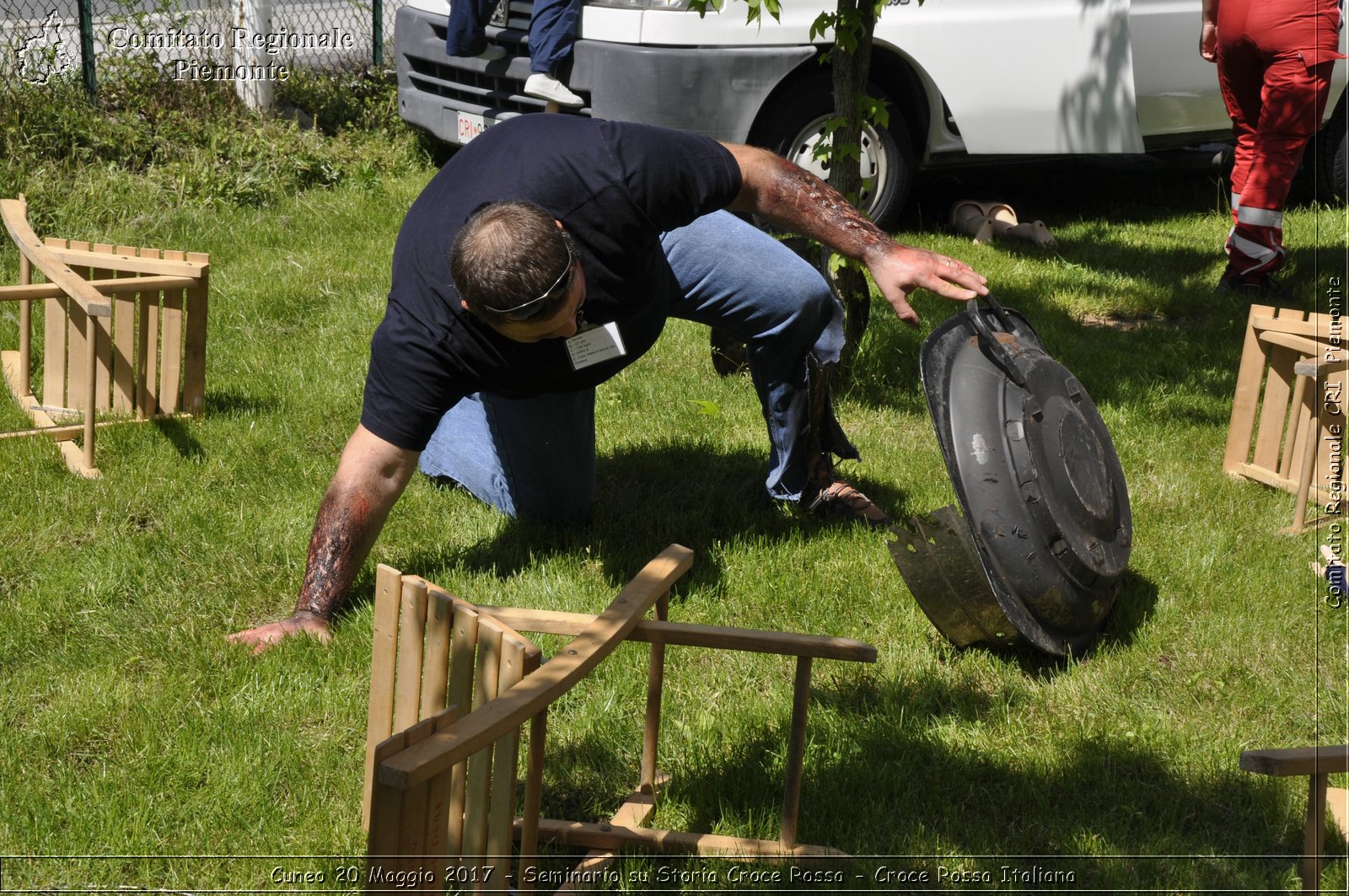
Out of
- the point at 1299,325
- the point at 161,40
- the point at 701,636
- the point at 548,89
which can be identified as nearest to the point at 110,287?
the point at 548,89

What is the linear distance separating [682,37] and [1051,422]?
12.2ft

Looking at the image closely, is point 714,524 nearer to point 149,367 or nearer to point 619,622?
point 619,622

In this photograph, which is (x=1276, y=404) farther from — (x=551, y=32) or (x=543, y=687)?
(x=551, y=32)

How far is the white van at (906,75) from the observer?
634 centimetres

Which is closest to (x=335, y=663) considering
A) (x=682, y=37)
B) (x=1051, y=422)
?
(x=1051, y=422)

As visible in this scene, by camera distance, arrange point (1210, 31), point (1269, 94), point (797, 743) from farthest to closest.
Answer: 1. point (1210, 31)
2. point (1269, 94)
3. point (797, 743)

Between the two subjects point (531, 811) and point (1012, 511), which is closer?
point (531, 811)

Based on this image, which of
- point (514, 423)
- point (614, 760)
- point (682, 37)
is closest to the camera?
point (614, 760)

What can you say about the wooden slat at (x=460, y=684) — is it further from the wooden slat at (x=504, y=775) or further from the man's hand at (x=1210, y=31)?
Answer: the man's hand at (x=1210, y=31)

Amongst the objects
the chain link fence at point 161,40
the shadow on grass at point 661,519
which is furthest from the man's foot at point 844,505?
the chain link fence at point 161,40

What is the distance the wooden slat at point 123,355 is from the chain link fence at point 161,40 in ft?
11.7

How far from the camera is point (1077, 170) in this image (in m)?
8.95

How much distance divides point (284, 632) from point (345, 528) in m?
0.33

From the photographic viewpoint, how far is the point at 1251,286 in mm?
6414
